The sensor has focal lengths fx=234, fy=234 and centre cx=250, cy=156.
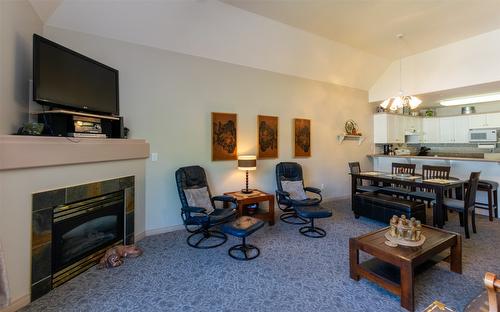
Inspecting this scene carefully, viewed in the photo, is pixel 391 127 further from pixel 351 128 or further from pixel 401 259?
pixel 401 259

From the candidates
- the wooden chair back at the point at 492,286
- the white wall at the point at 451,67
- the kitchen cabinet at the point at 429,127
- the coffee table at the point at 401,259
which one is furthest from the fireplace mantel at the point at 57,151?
the kitchen cabinet at the point at 429,127

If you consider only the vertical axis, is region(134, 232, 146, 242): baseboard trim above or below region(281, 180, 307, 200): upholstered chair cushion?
below

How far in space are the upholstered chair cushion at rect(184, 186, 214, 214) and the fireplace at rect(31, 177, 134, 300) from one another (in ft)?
2.56

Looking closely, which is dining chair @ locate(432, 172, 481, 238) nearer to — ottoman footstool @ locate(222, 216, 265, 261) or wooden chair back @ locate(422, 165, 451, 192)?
Answer: wooden chair back @ locate(422, 165, 451, 192)

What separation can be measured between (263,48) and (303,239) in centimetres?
334

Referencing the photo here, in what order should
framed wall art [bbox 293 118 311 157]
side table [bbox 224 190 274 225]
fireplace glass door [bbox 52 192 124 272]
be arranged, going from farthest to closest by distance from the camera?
1. framed wall art [bbox 293 118 311 157]
2. side table [bbox 224 190 274 225]
3. fireplace glass door [bbox 52 192 124 272]

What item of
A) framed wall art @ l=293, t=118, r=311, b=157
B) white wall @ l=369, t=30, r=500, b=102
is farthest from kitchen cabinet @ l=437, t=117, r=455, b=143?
framed wall art @ l=293, t=118, r=311, b=157

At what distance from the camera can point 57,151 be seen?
229 centimetres

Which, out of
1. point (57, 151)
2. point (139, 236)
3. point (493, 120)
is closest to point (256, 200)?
point (139, 236)

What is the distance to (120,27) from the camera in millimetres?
3227

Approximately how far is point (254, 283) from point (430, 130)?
294 inches

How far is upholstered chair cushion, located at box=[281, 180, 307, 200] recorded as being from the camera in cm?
445

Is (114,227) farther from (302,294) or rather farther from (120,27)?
(120,27)

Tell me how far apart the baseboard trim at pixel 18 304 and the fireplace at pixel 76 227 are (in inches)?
1.8
